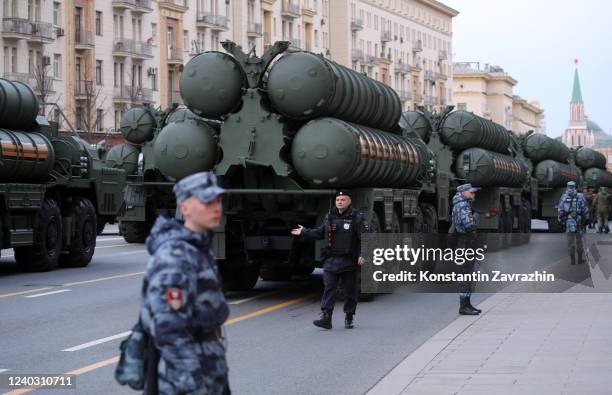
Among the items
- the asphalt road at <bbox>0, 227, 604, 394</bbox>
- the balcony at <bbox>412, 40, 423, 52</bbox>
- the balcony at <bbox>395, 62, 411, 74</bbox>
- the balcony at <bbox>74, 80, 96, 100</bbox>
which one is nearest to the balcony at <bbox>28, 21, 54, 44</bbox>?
the balcony at <bbox>74, 80, 96, 100</bbox>

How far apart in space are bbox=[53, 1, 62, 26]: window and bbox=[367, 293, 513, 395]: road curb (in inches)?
2083

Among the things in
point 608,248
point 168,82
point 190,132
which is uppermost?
point 168,82

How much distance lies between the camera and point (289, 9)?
98062mm

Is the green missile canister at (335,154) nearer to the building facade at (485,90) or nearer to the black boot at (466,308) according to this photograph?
the black boot at (466,308)

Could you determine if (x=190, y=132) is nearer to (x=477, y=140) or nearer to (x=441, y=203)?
(x=441, y=203)

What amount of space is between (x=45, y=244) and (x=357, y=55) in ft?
298

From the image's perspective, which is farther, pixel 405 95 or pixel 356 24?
pixel 405 95

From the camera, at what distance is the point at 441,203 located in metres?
26.5

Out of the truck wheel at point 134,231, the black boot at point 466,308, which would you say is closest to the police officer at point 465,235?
the black boot at point 466,308

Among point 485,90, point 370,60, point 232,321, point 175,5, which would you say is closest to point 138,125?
point 232,321

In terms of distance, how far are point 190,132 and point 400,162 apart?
3897 mm

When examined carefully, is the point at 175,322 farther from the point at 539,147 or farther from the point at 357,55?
the point at 357,55

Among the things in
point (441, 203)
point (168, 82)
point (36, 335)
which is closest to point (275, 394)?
point (36, 335)

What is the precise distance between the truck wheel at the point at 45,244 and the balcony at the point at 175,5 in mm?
53099
